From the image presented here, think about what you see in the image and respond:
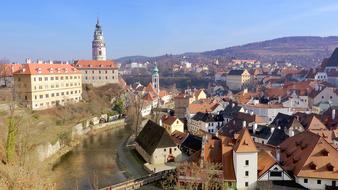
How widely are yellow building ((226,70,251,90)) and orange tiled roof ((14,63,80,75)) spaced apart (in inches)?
2149

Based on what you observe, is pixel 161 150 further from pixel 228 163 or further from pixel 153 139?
pixel 228 163

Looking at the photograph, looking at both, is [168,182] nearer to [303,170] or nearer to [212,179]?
[212,179]

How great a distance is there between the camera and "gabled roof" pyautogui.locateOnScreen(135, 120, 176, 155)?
37.0 metres

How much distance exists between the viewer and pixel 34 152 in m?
35.4

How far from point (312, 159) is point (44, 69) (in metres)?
42.6

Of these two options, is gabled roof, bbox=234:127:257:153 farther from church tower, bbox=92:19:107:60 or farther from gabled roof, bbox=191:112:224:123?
church tower, bbox=92:19:107:60

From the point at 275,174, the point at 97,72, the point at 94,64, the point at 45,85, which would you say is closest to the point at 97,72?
the point at 97,72

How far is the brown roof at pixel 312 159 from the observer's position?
25703 mm

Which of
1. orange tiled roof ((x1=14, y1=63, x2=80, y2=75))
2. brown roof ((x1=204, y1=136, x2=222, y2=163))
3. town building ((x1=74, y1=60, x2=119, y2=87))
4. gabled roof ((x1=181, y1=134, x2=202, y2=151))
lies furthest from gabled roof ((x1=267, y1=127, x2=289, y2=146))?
town building ((x1=74, y1=60, x2=119, y2=87))

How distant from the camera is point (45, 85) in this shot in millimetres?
56750

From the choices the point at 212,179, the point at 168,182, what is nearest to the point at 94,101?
the point at 168,182

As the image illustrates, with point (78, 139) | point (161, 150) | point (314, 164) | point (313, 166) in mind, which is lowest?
point (78, 139)

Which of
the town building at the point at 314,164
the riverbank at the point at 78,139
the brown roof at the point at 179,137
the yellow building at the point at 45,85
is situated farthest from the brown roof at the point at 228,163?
the yellow building at the point at 45,85

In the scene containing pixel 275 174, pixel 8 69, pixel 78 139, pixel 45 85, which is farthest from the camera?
pixel 8 69
